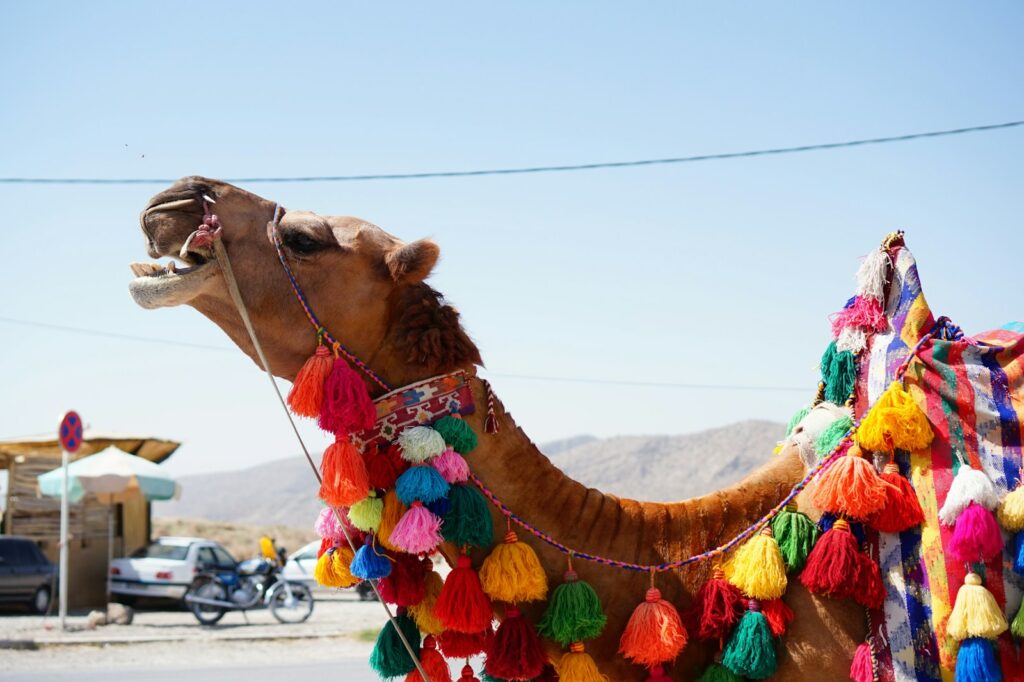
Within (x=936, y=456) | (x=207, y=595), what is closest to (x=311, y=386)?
(x=936, y=456)

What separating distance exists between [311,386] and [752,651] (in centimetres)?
144

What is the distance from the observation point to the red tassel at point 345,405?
9.82ft

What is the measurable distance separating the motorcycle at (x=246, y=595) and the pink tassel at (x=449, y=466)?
52.1 feet

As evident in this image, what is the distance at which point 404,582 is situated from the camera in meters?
3.14

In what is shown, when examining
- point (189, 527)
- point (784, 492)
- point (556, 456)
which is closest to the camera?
point (784, 492)

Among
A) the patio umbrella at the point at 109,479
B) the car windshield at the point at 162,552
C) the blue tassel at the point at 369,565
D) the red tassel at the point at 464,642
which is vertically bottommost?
the car windshield at the point at 162,552

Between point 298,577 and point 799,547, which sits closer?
point 799,547

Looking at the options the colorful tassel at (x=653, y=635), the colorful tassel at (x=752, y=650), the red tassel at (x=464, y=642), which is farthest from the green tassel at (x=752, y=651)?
the red tassel at (x=464, y=642)

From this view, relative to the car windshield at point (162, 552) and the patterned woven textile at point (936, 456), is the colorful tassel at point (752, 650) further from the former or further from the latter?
the car windshield at point (162, 552)

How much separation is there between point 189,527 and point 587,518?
4100 centimetres

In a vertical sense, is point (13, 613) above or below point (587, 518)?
below

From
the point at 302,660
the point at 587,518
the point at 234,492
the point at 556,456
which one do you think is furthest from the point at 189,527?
the point at 234,492

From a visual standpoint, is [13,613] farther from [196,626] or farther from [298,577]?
[298,577]

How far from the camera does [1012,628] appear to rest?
301 cm
